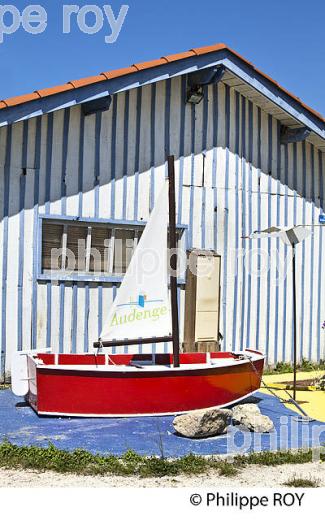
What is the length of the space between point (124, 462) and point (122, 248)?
21.0 ft

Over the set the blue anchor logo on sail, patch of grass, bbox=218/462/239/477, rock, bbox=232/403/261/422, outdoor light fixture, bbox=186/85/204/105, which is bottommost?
patch of grass, bbox=218/462/239/477

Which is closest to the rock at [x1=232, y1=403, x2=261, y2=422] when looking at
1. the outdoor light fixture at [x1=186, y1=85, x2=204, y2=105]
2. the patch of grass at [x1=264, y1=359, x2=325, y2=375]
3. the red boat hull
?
the red boat hull

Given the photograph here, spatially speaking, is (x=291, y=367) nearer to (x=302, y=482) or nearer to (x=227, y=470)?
(x=227, y=470)

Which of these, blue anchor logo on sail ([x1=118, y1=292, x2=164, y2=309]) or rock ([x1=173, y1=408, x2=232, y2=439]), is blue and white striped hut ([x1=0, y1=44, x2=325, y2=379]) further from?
rock ([x1=173, y1=408, x2=232, y2=439])

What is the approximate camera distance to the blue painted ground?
26.3ft

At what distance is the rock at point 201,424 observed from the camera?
8398 mm

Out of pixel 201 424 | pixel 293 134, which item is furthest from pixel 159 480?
pixel 293 134

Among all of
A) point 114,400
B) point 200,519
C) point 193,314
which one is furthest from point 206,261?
point 200,519

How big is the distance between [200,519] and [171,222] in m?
5.46

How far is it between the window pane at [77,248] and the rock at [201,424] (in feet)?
15.6

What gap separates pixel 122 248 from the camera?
13.2m

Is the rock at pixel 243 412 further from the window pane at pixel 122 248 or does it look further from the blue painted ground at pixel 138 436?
the window pane at pixel 122 248

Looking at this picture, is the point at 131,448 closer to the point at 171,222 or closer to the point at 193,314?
the point at 171,222

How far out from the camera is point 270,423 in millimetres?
9023
